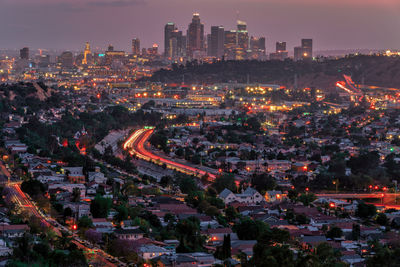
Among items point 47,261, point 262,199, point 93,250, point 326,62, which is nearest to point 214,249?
point 93,250

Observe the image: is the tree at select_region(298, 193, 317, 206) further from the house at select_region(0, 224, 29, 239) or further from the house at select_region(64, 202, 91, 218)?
the house at select_region(0, 224, 29, 239)

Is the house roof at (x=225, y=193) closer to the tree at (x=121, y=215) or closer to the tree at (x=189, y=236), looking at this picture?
the tree at (x=189, y=236)

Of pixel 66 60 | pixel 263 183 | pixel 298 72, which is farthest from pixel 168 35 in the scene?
pixel 263 183

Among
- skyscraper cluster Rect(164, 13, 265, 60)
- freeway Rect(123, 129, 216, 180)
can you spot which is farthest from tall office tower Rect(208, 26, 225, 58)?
freeway Rect(123, 129, 216, 180)

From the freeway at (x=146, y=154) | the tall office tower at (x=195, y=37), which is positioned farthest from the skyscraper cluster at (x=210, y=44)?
the freeway at (x=146, y=154)

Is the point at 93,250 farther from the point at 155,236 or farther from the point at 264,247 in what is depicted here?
the point at 264,247

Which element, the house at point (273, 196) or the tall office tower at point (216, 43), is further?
the tall office tower at point (216, 43)
